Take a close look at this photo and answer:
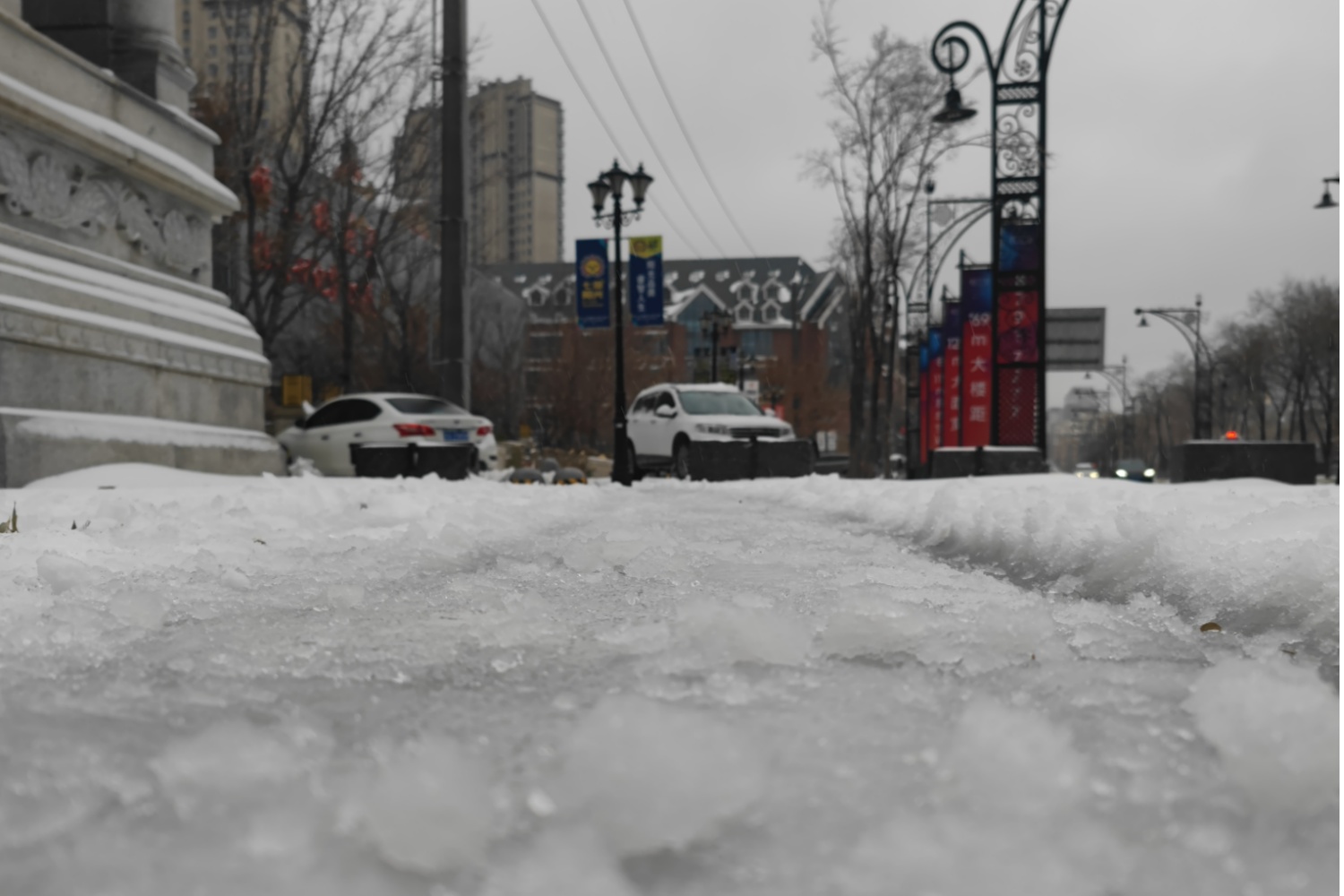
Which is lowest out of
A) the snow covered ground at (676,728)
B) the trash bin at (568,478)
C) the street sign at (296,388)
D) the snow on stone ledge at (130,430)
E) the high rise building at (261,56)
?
the trash bin at (568,478)

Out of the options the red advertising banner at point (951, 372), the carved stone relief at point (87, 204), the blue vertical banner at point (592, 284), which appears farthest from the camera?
the red advertising banner at point (951, 372)

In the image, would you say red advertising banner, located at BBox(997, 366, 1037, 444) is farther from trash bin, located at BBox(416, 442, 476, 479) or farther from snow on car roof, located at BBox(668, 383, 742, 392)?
trash bin, located at BBox(416, 442, 476, 479)

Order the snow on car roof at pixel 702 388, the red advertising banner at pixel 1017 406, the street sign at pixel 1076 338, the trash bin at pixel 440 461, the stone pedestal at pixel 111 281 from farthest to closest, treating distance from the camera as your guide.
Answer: the street sign at pixel 1076 338 < the snow on car roof at pixel 702 388 < the red advertising banner at pixel 1017 406 < the trash bin at pixel 440 461 < the stone pedestal at pixel 111 281

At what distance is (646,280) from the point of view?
88.9 ft

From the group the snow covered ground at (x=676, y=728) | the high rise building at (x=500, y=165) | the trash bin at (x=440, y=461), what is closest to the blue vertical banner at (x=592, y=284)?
the high rise building at (x=500, y=165)

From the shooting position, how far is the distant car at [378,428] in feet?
48.1

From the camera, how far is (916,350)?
40188mm

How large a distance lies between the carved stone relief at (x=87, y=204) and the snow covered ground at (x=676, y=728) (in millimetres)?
6604

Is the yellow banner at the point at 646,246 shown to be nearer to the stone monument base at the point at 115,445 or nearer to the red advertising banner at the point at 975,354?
the red advertising banner at the point at 975,354

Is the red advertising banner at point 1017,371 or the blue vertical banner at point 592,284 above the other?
the blue vertical banner at point 592,284

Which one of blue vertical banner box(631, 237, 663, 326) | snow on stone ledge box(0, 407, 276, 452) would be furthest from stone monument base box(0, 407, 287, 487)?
blue vertical banner box(631, 237, 663, 326)

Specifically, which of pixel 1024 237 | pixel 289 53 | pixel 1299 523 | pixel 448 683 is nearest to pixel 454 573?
pixel 448 683

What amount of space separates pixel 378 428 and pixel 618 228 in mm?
5454

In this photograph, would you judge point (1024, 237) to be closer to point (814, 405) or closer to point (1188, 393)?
point (814, 405)
